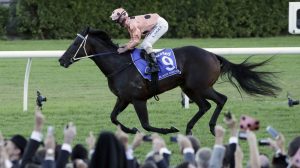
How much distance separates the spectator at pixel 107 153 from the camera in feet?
17.4

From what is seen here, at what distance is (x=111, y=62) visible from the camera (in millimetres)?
10922

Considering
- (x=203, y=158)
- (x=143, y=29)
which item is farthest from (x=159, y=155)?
(x=143, y=29)

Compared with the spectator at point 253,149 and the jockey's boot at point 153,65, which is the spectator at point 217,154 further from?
the jockey's boot at point 153,65

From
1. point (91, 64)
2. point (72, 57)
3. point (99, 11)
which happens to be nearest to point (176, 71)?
point (72, 57)

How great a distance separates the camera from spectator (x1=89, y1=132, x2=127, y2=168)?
209 inches

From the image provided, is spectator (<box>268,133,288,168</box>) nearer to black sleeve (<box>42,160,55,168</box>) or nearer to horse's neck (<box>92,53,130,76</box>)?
black sleeve (<box>42,160,55,168</box>)

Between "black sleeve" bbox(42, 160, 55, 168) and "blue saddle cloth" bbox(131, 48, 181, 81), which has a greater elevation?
"black sleeve" bbox(42, 160, 55, 168)

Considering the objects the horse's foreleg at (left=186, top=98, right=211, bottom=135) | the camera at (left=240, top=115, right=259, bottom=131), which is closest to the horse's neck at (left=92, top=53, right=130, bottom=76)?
the horse's foreleg at (left=186, top=98, right=211, bottom=135)

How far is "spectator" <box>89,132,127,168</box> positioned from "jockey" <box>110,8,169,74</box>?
538 cm

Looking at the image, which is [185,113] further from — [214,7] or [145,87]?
[214,7]

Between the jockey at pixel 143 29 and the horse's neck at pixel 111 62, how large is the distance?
0.08 meters

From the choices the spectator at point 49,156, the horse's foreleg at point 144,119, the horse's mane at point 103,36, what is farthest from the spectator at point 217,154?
the horse's mane at point 103,36

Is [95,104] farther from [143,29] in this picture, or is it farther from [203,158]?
[203,158]

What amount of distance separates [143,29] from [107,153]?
591cm
